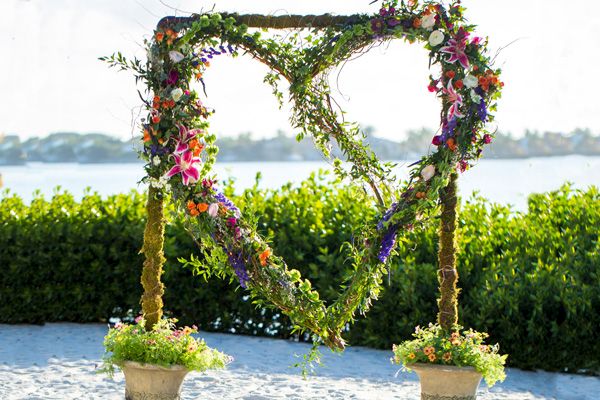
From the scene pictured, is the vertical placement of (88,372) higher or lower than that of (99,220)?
lower

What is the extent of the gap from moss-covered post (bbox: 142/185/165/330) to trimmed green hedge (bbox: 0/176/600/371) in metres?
1.70

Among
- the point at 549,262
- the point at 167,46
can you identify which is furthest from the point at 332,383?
the point at 167,46

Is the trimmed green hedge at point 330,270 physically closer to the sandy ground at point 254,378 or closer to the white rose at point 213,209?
the sandy ground at point 254,378

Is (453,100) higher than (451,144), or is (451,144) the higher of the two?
(453,100)

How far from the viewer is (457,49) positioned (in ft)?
13.4

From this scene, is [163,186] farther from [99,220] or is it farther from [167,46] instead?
[99,220]

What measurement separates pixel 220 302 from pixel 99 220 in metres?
1.21

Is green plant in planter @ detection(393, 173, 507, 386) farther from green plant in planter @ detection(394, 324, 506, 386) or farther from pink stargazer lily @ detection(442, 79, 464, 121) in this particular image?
pink stargazer lily @ detection(442, 79, 464, 121)

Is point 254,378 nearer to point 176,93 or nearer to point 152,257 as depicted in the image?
point 152,257

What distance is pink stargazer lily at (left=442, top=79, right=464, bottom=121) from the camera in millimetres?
4090

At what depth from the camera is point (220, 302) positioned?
6.60 m

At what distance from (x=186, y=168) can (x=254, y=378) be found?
191 cm

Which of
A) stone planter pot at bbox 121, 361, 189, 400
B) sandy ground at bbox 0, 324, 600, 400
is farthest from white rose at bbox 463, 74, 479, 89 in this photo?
sandy ground at bbox 0, 324, 600, 400

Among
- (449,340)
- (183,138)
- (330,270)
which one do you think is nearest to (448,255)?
(449,340)
